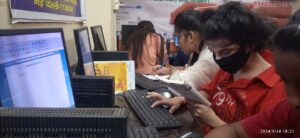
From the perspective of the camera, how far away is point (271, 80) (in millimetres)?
1176

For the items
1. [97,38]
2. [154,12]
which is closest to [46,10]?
[97,38]

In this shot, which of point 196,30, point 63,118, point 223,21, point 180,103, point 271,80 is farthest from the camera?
point 196,30

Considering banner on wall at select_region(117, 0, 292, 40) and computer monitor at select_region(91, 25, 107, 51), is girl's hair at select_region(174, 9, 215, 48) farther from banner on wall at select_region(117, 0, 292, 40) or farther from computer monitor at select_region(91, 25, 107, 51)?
banner on wall at select_region(117, 0, 292, 40)

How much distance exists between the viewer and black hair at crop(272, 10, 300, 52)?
A: 0.75 m

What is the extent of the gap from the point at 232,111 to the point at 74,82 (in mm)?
622

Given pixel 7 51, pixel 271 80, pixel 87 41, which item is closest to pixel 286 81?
pixel 271 80

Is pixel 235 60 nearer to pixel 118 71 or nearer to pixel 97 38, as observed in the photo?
pixel 118 71

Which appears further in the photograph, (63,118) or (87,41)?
(87,41)

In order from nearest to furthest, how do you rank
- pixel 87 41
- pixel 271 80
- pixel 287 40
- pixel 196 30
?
pixel 287 40 < pixel 271 80 < pixel 87 41 < pixel 196 30

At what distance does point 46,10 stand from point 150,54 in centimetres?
154

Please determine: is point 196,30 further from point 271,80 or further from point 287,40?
point 287,40

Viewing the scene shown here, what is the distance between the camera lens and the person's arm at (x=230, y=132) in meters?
1.14

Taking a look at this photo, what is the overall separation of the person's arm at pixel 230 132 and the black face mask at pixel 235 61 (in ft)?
0.81

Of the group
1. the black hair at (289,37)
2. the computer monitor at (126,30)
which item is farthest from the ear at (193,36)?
the computer monitor at (126,30)
